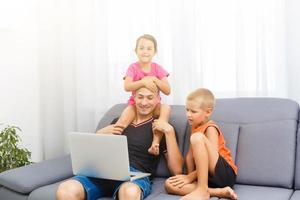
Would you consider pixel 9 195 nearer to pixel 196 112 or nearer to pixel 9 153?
pixel 9 153

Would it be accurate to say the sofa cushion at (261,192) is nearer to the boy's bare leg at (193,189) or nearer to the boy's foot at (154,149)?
the boy's bare leg at (193,189)

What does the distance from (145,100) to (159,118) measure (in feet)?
0.46

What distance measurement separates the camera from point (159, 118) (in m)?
2.27

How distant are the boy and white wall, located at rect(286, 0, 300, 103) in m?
0.66

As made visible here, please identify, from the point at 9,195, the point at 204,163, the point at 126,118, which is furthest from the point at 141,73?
the point at 9,195

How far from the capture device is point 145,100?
7.29 ft

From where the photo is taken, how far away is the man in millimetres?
1930

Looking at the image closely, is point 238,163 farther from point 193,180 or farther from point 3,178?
point 3,178

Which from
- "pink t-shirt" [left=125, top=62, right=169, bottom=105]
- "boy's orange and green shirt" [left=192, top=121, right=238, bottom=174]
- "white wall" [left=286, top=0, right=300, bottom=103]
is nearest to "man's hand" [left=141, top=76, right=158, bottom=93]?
"pink t-shirt" [left=125, top=62, right=169, bottom=105]

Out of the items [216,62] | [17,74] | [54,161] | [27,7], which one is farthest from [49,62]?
[216,62]

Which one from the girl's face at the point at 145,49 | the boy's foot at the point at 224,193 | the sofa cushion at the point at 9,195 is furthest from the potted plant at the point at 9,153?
the boy's foot at the point at 224,193

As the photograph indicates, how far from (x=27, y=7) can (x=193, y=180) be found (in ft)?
6.56

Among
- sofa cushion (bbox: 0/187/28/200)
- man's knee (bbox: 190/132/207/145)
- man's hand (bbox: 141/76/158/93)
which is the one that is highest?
man's hand (bbox: 141/76/158/93)

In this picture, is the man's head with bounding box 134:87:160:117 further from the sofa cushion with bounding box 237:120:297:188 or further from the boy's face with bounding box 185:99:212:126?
the sofa cushion with bounding box 237:120:297:188
